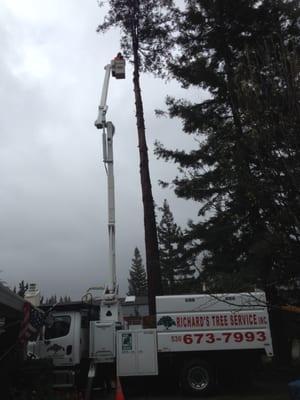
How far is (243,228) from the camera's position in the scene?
58.7ft

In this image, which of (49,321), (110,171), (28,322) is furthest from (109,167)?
(28,322)

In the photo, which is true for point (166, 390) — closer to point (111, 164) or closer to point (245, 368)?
point (245, 368)

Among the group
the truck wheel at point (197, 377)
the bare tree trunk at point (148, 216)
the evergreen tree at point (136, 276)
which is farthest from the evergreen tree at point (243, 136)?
the evergreen tree at point (136, 276)

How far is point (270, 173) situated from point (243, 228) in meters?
9.12

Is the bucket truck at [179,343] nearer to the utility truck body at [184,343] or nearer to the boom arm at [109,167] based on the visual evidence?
the utility truck body at [184,343]

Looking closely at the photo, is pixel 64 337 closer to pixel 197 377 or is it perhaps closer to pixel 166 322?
pixel 166 322

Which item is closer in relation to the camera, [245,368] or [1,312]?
[1,312]

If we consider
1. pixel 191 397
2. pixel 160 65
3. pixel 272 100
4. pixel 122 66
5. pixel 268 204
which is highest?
pixel 160 65

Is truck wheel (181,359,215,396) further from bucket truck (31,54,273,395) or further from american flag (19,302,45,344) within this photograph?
american flag (19,302,45,344)

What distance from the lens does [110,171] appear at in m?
16.0

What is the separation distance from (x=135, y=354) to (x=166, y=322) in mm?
1166

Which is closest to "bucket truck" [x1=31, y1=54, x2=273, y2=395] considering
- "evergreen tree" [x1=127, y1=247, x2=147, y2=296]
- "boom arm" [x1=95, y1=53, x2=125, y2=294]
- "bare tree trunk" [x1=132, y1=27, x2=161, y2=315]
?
"boom arm" [x1=95, y1=53, x2=125, y2=294]

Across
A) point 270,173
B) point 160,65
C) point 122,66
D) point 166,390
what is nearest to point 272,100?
point 270,173

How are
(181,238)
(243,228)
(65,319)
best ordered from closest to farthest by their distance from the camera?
(65,319) < (243,228) < (181,238)
